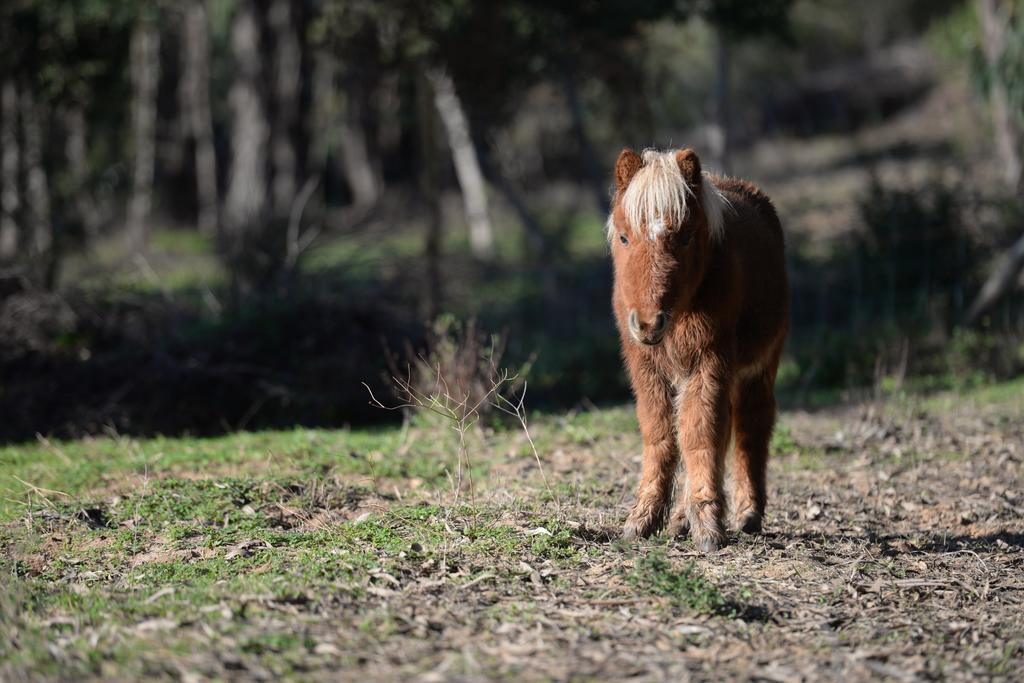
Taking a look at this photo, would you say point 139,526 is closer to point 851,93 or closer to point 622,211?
point 622,211

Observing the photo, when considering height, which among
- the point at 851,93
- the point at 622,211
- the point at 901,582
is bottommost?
the point at 901,582

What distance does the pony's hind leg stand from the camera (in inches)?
253

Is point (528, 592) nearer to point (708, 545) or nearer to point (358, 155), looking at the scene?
point (708, 545)

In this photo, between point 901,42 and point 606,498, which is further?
point 901,42

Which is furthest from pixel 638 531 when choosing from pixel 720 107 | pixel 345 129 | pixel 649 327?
pixel 345 129

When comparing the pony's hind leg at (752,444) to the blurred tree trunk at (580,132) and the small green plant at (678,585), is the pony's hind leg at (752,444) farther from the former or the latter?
the blurred tree trunk at (580,132)

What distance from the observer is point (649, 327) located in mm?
5379

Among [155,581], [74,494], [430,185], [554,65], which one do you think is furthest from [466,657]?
[554,65]

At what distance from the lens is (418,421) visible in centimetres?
955

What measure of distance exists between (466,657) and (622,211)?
2.62 meters

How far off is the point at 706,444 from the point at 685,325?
69cm

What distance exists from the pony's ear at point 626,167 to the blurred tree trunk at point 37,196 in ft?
28.0

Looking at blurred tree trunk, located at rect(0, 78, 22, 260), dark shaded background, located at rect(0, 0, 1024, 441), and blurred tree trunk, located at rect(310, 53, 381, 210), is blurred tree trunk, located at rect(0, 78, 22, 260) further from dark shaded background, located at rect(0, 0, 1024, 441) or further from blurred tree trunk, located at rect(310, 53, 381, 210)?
blurred tree trunk, located at rect(310, 53, 381, 210)

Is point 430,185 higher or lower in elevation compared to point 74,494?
higher
